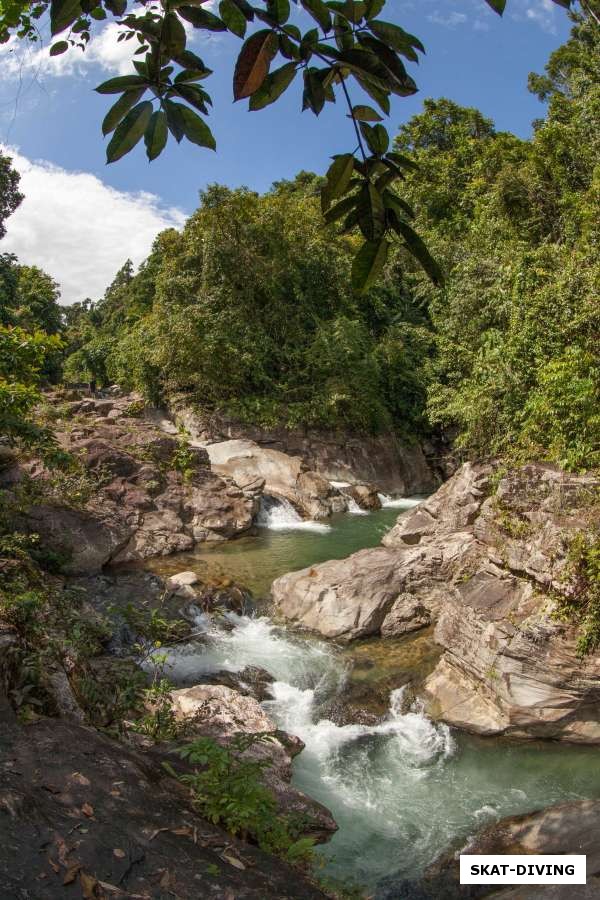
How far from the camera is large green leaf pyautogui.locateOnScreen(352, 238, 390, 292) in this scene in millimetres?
1394

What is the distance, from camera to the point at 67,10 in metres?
1.30

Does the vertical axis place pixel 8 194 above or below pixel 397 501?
above

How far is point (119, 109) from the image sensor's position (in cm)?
135

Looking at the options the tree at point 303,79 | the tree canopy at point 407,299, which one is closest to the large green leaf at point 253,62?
the tree at point 303,79

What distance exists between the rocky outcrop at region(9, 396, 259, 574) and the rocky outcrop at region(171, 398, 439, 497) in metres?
4.32

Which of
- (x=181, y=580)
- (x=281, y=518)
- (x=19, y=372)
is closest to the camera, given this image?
(x=19, y=372)

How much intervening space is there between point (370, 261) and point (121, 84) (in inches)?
28.0

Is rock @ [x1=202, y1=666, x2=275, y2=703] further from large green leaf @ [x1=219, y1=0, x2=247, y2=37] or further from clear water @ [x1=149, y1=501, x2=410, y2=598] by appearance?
large green leaf @ [x1=219, y1=0, x2=247, y2=37]

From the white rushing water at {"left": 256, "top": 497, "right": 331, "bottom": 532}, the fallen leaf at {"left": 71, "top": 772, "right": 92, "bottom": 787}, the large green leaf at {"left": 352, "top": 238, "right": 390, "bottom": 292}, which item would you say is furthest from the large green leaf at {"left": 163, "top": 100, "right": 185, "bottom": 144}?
the white rushing water at {"left": 256, "top": 497, "right": 331, "bottom": 532}

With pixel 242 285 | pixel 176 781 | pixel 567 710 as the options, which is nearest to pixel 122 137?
pixel 176 781

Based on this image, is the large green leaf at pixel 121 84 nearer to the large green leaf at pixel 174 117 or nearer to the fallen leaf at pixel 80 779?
the large green leaf at pixel 174 117

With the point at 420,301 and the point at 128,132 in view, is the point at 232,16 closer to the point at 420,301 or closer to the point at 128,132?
the point at 128,132

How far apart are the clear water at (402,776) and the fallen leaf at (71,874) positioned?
111 inches

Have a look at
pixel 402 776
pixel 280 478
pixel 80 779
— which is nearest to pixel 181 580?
pixel 402 776
